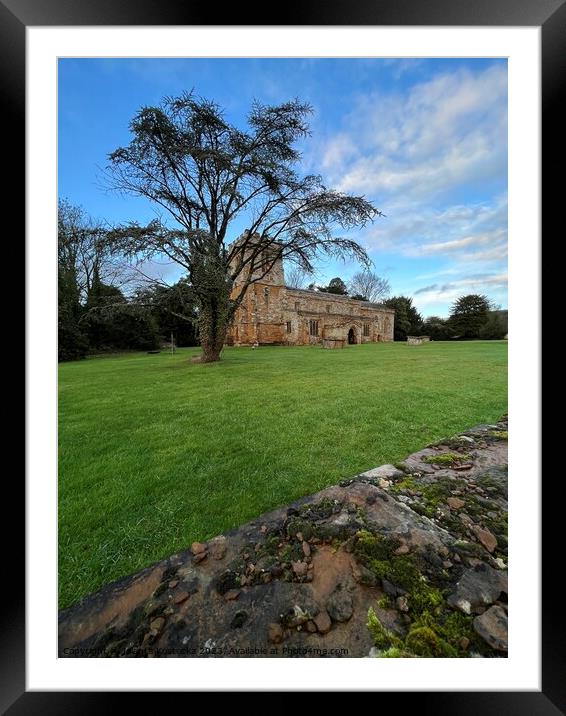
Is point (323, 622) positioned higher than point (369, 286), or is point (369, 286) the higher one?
point (369, 286)

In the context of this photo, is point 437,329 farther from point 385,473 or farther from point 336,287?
point 385,473

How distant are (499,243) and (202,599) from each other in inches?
94.3

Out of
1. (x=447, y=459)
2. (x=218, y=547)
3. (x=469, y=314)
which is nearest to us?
(x=218, y=547)

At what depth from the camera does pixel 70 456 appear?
5.12 ft

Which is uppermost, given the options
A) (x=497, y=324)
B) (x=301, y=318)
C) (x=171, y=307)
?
(x=301, y=318)

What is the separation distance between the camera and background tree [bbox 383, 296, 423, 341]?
2221mm

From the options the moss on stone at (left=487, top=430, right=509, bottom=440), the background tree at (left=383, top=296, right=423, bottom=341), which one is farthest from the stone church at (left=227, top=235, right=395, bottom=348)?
the moss on stone at (left=487, top=430, right=509, bottom=440)

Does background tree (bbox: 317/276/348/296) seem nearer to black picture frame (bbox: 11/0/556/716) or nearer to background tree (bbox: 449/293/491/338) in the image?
background tree (bbox: 449/293/491/338)

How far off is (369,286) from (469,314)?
0.91 metres

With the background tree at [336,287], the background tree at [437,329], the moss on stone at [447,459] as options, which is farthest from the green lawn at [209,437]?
the background tree at [336,287]

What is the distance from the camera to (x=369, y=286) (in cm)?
221

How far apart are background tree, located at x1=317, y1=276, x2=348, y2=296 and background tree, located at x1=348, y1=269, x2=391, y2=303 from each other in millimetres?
151

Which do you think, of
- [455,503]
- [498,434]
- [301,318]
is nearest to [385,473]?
[455,503]
